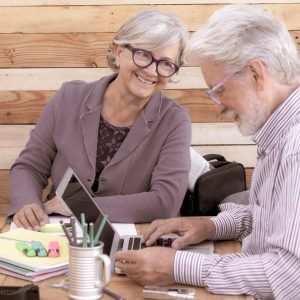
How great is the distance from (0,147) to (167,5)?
0.99 m

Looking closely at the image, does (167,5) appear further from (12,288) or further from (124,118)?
(12,288)

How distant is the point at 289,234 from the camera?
1.38 metres

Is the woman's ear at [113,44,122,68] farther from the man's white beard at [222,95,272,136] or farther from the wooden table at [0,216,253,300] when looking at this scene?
the wooden table at [0,216,253,300]

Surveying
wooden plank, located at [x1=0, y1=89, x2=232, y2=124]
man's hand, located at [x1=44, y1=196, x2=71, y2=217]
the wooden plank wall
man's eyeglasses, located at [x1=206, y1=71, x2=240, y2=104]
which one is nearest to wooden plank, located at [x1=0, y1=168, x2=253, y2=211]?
the wooden plank wall

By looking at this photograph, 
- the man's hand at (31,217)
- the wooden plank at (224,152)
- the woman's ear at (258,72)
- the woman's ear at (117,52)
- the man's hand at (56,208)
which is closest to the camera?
the woman's ear at (258,72)

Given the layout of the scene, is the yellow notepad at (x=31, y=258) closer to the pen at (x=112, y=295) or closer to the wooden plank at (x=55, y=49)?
the pen at (x=112, y=295)

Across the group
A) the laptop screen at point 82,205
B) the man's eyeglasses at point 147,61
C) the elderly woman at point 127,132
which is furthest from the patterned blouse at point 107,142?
the laptop screen at point 82,205

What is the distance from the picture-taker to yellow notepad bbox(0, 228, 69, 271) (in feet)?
5.10

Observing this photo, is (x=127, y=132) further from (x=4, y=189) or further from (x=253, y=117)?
(x=4, y=189)

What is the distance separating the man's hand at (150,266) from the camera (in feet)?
4.91

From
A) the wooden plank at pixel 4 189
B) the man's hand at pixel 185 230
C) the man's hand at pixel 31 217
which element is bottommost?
the wooden plank at pixel 4 189

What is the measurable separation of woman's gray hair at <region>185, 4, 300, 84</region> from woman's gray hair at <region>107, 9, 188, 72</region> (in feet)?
2.38

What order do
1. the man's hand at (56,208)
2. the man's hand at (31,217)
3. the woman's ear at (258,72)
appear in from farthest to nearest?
the man's hand at (56,208)
the man's hand at (31,217)
the woman's ear at (258,72)

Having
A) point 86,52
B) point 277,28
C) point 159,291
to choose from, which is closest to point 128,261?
point 159,291
